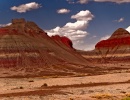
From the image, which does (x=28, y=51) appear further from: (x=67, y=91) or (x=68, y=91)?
(x=68, y=91)

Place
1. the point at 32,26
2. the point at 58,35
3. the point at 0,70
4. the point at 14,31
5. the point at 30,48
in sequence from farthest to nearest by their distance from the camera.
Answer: the point at 58,35 → the point at 32,26 → the point at 14,31 → the point at 30,48 → the point at 0,70

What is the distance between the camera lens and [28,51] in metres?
134

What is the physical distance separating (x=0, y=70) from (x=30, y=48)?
22393 mm

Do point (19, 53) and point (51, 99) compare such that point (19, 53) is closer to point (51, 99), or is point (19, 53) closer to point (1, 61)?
point (1, 61)

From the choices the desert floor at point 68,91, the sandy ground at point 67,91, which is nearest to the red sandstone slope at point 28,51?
the desert floor at point 68,91

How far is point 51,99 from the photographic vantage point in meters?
35.3

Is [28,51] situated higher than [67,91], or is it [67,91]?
[28,51]

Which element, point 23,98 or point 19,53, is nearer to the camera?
point 23,98

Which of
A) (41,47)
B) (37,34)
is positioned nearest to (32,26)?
(37,34)

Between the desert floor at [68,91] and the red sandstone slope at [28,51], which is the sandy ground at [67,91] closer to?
the desert floor at [68,91]

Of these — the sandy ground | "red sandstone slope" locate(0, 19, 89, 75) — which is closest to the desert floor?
the sandy ground

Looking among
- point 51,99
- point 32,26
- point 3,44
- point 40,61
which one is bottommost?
point 51,99

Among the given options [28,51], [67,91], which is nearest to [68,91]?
[67,91]

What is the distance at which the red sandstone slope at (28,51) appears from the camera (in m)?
125
